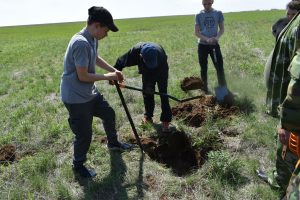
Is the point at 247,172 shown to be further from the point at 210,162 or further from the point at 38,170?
the point at 38,170

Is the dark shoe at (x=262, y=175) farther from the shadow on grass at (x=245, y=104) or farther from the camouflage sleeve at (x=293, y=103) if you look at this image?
the shadow on grass at (x=245, y=104)

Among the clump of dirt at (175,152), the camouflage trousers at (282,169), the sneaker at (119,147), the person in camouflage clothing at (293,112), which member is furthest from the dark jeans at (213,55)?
the person in camouflage clothing at (293,112)

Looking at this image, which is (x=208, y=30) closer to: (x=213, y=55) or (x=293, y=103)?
(x=213, y=55)

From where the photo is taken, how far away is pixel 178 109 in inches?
256

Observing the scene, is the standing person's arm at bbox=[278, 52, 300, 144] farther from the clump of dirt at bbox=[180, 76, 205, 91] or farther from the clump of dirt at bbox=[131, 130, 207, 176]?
the clump of dirt at bbox=[180, 76, 205, 91]

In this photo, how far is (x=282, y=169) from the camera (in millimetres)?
3559

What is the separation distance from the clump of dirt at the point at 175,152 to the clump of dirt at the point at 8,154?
1.71 meters

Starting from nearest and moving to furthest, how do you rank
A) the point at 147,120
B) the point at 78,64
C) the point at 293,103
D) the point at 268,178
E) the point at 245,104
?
1. the point at 293,103
2. the point at 78,64
3. the point at 268,178
4. the point at 147,120
5. the point at 245,104

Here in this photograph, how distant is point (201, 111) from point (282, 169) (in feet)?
8.85

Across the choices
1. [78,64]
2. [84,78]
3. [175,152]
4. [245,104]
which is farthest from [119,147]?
[245,104]

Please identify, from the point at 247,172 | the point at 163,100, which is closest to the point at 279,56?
the point at 247,172

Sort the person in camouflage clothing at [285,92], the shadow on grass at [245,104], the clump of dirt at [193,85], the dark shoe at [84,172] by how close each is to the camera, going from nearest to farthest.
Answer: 1. the person in camouflage clothing at [285,92]
2. the dark shoe at [84,172]
3. the shadow on grass at [245,104]
4. the clump of dirt at [193,85]

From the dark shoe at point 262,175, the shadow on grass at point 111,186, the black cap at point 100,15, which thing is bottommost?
the shadow on grass at point 111,186

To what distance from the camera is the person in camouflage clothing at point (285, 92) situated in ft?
7.72
